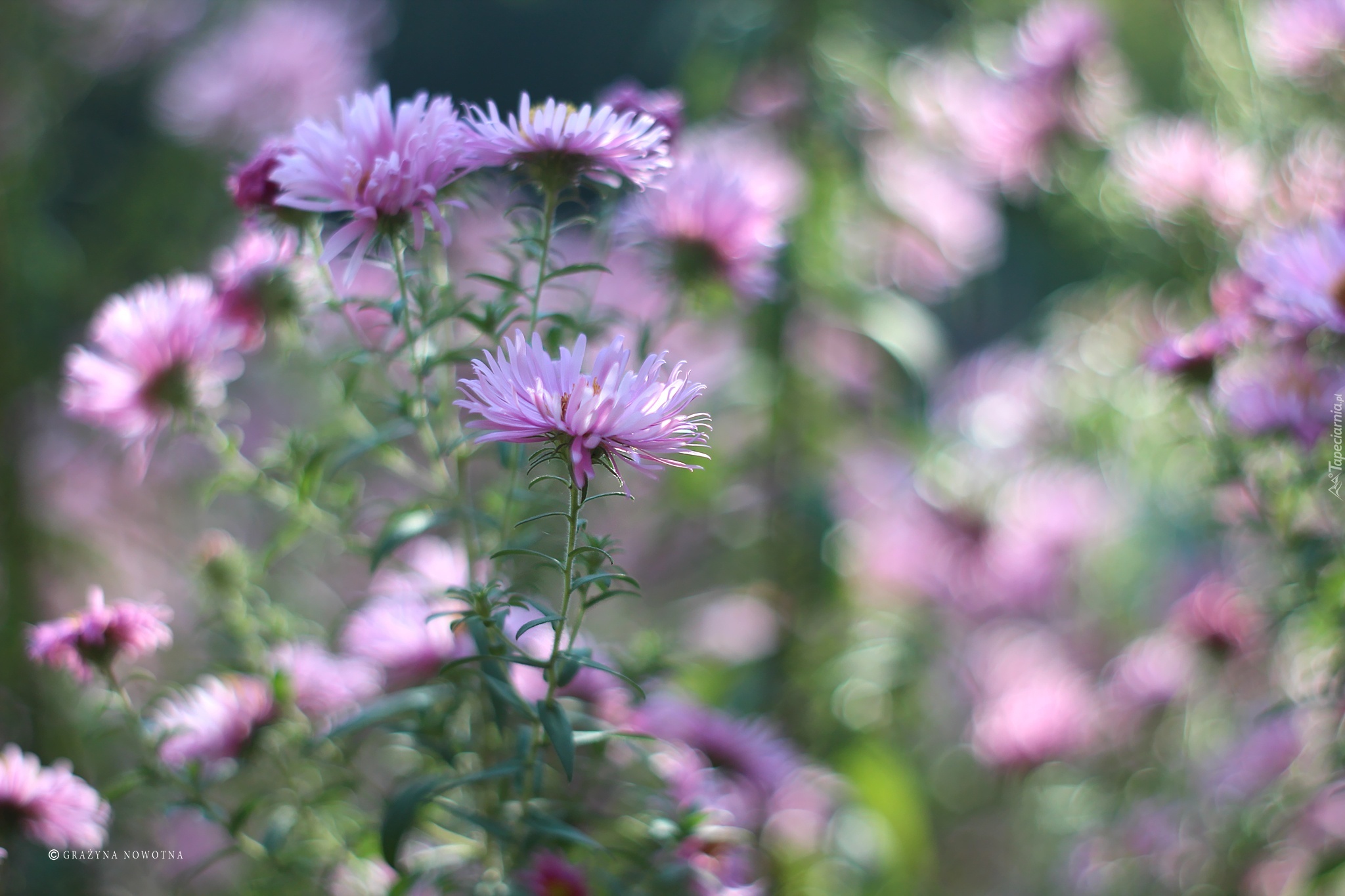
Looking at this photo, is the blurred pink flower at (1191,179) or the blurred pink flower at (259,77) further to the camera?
the blurred pink flower at (259,77)

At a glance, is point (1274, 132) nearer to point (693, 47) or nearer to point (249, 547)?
point (693, 47)

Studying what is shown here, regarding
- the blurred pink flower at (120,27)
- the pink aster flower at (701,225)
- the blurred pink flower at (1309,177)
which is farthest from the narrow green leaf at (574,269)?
the blurred pink flower at (120,27)

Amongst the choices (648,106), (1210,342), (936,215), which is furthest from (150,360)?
(936,215)

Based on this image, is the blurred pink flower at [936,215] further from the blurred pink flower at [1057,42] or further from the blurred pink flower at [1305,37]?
the blurred pink flower at [1305,37]

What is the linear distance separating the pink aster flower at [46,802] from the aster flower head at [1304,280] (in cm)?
66

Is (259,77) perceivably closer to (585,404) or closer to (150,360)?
(150,360)

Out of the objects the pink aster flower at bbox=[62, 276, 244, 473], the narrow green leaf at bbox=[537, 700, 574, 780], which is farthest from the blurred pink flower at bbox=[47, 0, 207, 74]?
the narrow green leaf at bbox=[537, 700, 574, 780]

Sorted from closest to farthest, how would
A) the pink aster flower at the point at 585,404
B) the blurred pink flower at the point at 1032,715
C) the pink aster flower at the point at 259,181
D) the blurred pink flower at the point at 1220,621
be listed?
the pink aster flower at the point at 585,404 < the pink aster flower at the point at 259,181 < the blurred pink flower at the point at 1220,621 < the blurred pink flower at the point at 1032,715

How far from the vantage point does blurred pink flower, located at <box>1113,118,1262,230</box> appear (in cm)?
79

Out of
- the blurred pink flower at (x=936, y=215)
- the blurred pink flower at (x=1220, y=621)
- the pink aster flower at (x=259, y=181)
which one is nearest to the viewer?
the pink aster flower at (x=259, y=181)

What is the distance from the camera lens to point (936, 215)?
1.13m

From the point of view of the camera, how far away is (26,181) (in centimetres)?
98

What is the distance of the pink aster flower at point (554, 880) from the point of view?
0.51 metres

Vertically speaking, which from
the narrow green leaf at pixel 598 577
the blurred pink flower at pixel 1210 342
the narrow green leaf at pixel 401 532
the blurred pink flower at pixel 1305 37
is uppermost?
the blurred pink flower at pixel 1305 37
